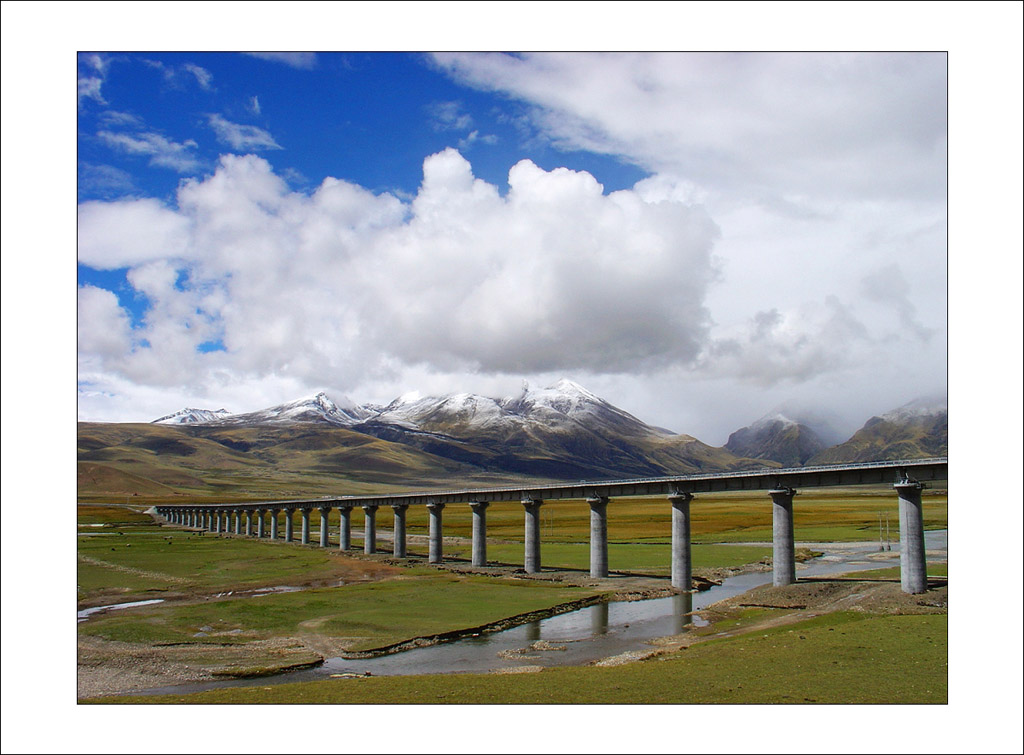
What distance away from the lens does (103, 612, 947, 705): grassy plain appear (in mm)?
30500

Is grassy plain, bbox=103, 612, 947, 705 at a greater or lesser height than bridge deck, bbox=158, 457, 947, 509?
lesser

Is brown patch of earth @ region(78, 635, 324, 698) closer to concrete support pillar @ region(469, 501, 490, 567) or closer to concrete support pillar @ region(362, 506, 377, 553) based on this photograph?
concrete support pillar @ region(469, 501, 490, 567)

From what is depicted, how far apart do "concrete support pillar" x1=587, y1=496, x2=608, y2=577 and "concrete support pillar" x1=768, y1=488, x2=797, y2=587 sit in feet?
63.1

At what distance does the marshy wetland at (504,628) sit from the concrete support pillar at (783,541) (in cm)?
257

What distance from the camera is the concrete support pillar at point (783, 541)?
2645 inches

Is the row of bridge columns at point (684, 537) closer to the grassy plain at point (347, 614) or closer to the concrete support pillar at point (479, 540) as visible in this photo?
the concrete support pillar at point (479, 540)

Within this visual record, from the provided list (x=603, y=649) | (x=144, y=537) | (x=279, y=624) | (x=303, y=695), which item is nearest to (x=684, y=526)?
(x=603, y=649)

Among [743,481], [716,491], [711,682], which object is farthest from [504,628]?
[743,481]

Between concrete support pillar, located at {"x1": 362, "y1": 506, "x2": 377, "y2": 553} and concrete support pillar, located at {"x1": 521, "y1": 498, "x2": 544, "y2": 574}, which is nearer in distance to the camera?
concrete support pillar, located at {"x1": 521, "y1": 498, "x2": 544, "y2": 574}

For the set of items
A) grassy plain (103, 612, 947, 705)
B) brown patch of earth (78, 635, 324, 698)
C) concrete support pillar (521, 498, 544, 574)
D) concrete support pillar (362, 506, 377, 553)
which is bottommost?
concrete support pillar (362, 506, 377, 553)

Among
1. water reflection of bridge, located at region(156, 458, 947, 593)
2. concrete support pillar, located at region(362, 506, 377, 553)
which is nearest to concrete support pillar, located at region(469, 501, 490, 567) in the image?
water reflection of bridge, located at region(156, 458, 947, 593)

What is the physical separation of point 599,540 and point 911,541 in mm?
33841

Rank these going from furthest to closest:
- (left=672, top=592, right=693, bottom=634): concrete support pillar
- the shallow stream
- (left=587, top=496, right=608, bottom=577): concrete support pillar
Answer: (left=587, top=496, right=608, bottom=577): concrete support pillar → (left=672, top=592, right=693, bottom=634): concrete support pillar → the shallow stream

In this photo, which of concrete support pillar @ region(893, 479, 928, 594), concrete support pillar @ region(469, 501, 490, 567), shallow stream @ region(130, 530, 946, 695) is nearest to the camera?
shallow stream @ region(130, 530, 946, 695)
